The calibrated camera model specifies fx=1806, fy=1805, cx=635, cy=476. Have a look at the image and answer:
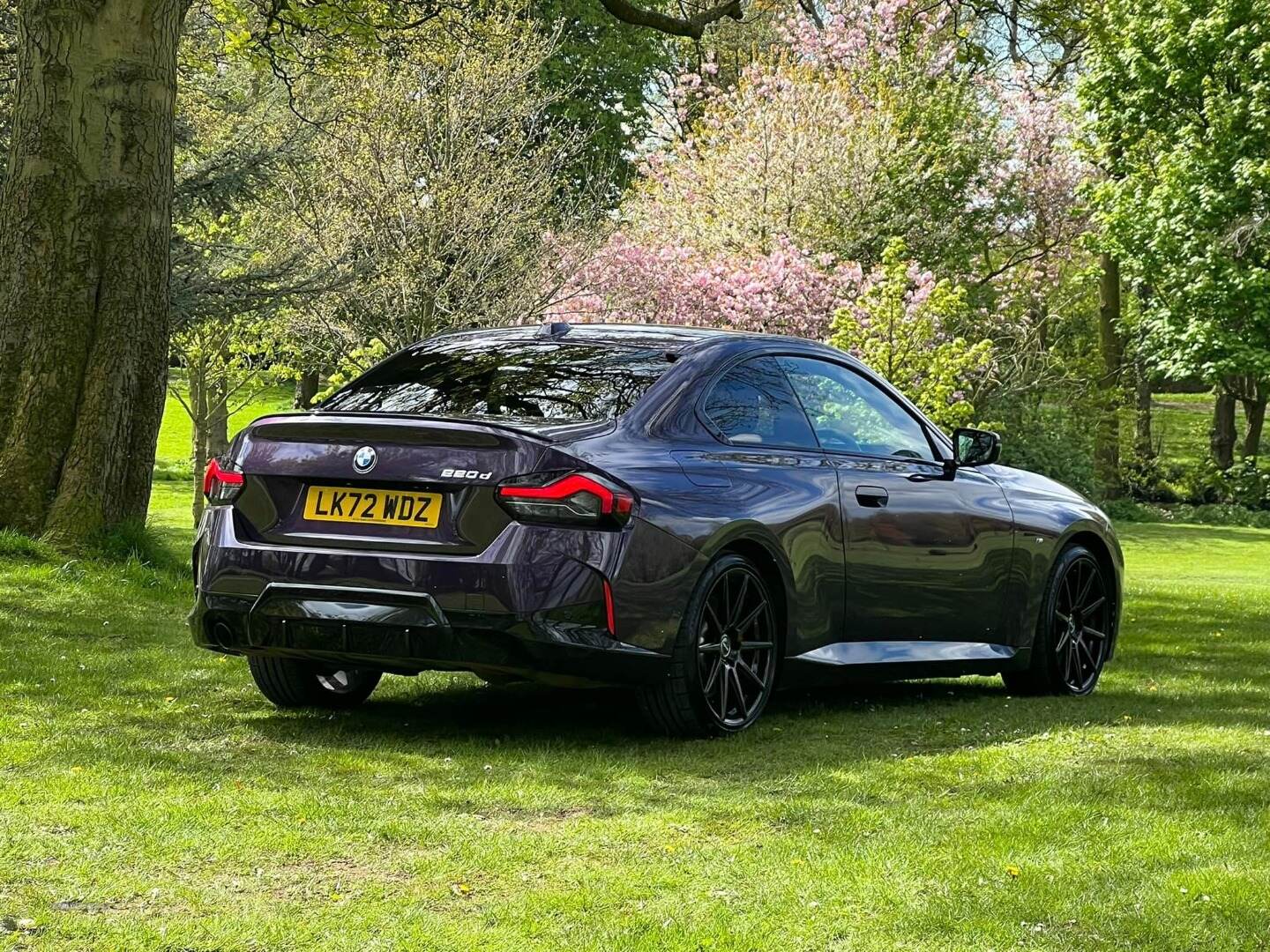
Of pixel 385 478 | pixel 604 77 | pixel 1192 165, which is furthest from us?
pixel 604 77

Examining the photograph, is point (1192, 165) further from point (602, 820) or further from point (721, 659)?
point (602, 820)

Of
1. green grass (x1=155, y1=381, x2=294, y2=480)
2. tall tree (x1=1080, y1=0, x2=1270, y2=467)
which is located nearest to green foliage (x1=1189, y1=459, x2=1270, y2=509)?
tall tree (x1=1080, y1=0, x2=1270, y2=467)

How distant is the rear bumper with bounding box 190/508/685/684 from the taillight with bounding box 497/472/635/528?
0.21 feet

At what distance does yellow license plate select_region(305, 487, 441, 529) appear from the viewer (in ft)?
20.9

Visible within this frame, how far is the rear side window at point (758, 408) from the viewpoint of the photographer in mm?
7199

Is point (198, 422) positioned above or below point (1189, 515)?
above

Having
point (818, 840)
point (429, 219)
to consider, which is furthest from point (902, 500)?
point (429, 219)

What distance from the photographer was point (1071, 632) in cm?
902

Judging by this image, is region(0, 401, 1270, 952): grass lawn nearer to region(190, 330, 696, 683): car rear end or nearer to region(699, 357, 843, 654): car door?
region(190, 330, 696, 683): car rear end

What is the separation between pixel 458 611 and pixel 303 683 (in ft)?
4.86

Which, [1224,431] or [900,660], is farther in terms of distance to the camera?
[1224,431]

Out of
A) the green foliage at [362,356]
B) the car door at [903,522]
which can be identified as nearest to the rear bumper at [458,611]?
the car door at [903,522]

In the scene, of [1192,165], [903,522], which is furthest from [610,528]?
[1192,165]

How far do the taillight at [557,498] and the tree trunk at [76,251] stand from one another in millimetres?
6428
